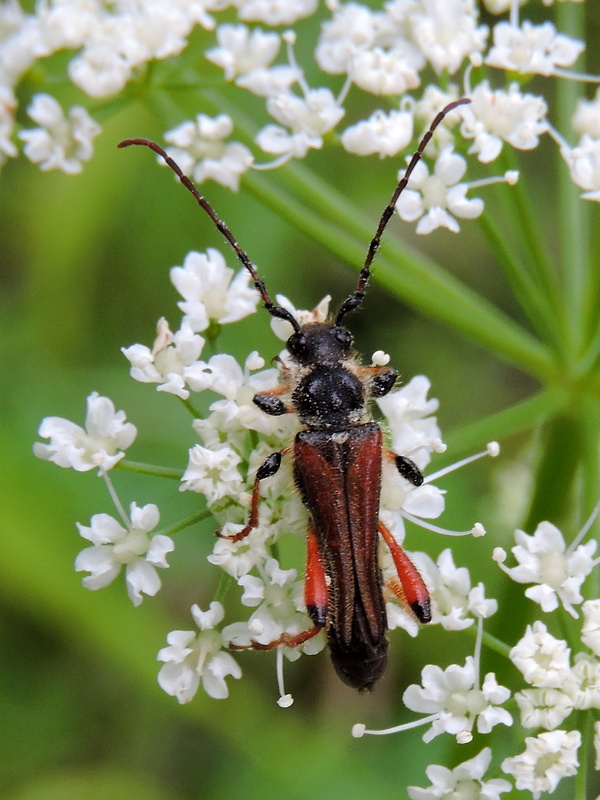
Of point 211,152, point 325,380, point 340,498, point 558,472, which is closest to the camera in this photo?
point 340,498

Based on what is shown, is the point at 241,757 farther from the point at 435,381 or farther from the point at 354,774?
the point at 435,381

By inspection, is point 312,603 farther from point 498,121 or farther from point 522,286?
point 498,121

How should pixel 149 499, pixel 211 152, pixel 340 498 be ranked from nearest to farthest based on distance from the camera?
pixel 340 498 → pixel 211 152 → pixel 149 499

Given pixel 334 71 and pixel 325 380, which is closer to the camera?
pixel 325 380

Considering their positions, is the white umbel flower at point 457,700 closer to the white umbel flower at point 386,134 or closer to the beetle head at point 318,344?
the beetle head at point 318,344

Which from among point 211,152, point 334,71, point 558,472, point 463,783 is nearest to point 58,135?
point 211,152

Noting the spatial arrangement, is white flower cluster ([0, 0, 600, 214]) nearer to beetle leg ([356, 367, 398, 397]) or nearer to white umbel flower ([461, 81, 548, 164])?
white umbel flower ([461, 81, 548, 164])

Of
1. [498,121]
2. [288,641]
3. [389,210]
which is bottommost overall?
[288,641]
